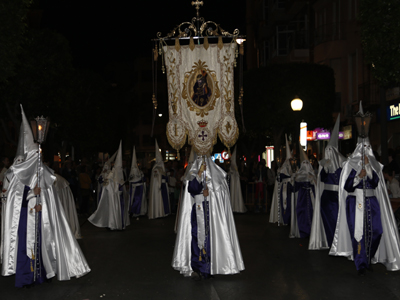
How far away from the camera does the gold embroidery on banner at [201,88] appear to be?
9.72 m

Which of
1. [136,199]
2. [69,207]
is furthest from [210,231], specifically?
[136,199]

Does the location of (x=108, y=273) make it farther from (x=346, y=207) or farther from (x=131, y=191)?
(x=131, y=191)

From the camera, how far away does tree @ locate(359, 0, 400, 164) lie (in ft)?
33.6

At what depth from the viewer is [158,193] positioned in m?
17.8

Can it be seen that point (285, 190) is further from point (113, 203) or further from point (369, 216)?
point (369, 216)

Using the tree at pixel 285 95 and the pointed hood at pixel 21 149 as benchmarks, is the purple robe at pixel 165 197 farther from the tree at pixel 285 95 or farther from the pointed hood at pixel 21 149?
the pointed hood at pixel 21 149

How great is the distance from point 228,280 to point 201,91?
345 cm

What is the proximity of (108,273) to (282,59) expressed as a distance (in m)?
28.8

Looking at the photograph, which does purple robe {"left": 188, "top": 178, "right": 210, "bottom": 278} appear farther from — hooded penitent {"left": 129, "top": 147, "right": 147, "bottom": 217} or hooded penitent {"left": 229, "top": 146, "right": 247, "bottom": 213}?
hooded penitent {"left": 229, "top": 146, "right": 247, "bottom": 213}

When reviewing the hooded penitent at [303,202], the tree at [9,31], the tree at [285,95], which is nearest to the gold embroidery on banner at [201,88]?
the hooded penitent at [303,202]

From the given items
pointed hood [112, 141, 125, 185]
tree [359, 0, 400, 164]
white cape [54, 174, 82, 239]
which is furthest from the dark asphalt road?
tree [359, 0, 400, 164]

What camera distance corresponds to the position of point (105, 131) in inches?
1757

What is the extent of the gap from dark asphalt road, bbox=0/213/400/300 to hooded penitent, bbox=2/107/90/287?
0.92 feet

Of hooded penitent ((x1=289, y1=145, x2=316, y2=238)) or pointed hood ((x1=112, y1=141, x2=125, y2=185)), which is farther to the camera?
pointed hood ((x1=112, y1=141, x2=125, y2=185))
